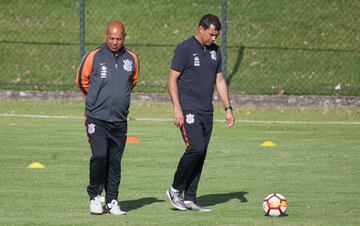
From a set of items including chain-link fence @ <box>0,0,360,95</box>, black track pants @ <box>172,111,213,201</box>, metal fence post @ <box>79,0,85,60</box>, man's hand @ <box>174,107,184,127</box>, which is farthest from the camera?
chain-link fence @ <box>0,0,360,95</box>

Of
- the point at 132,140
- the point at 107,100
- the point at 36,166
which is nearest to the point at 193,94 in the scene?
the point at 107,100

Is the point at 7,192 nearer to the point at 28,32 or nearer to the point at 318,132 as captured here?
the point at 318,132

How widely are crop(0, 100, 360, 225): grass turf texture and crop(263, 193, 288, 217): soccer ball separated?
0.28 feet

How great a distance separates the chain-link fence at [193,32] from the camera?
21.1 metres

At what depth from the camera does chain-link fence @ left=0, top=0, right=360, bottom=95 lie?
21.1 m

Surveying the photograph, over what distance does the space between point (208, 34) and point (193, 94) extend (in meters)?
0.59

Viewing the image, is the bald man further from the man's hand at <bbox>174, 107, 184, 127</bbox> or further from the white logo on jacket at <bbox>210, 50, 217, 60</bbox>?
the white logo on jacket at <bbox>210, 50, 217, 60</bbox>

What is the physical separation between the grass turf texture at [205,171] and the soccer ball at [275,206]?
9cm

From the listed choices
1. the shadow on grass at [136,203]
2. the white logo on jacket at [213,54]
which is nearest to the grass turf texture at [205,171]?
the shadow on grass at [136,203]

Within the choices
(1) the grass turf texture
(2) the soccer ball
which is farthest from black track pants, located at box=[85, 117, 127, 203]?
(2) the soccer ball

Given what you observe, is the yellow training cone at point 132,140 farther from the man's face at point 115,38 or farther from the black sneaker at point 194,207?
the man's face at point 115,38

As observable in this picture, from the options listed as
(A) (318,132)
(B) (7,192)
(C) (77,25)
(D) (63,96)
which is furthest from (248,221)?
(C) (77,25)

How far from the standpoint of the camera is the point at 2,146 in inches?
575

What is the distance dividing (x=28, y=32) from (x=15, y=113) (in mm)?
4479
